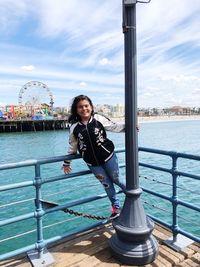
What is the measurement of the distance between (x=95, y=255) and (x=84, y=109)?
1.61 metres

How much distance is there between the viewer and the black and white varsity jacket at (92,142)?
9.97 feet

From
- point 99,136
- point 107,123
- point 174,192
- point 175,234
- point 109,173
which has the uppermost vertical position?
point 107,123

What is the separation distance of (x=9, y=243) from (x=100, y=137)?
14.9 feet

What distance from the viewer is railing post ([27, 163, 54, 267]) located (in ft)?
9.22

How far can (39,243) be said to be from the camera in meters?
2.89

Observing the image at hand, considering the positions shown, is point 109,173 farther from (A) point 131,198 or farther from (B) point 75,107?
(B) point 75,107

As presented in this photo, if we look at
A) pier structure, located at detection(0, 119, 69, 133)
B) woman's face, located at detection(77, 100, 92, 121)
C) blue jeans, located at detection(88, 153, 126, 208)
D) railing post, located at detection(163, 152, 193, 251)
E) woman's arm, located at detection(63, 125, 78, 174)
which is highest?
woman's face, located at detection(77, 100, 92, 121)

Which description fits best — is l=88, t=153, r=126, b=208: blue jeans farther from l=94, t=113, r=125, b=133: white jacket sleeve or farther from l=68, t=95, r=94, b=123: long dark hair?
l=68, t=95, r=94, b=123: long dark hair

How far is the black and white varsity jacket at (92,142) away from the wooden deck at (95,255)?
3.09 feet

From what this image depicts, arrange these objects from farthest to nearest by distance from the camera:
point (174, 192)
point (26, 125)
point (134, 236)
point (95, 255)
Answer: point (26, 125), point (174, 192), point (95, 255), point (134, 236)

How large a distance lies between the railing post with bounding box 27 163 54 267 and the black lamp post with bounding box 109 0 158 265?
0.71 meters

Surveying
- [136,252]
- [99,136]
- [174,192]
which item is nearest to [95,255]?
[136,252]

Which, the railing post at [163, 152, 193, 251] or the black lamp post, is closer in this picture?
the black lamp post

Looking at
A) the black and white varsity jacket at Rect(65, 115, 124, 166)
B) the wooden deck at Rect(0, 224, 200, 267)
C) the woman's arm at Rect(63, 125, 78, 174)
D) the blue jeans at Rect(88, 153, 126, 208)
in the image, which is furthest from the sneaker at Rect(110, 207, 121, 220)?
the woman's arm at Rect(63, 125, 78, 174)
